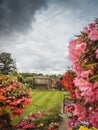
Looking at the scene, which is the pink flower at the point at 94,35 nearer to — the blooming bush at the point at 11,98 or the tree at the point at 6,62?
the blooming bush at the point at 11,98

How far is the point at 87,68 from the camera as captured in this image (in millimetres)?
2221

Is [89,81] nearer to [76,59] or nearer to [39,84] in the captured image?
[76,59]

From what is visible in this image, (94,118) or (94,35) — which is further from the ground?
(94,35)

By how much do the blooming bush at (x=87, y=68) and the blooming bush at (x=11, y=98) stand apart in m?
4.79

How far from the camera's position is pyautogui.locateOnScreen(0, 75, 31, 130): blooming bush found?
7.40 metres

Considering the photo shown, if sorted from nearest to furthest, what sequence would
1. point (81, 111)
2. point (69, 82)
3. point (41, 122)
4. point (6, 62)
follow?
point (81, 111)
point (69, 82)
point (41, 122)
point (6, 62)

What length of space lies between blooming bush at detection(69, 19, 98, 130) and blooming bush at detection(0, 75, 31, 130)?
4.79 meters

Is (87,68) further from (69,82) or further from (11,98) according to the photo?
(69,82)

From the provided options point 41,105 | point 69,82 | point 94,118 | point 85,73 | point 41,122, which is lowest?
point 41,122

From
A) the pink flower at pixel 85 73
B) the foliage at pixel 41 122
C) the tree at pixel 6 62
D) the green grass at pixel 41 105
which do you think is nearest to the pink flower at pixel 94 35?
the pink flower at pixel 85 73

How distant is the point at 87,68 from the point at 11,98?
236 inches

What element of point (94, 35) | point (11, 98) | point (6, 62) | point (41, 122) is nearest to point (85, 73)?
point (94, 35)

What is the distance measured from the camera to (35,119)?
12562mm

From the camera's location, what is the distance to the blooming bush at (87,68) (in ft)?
6.93
